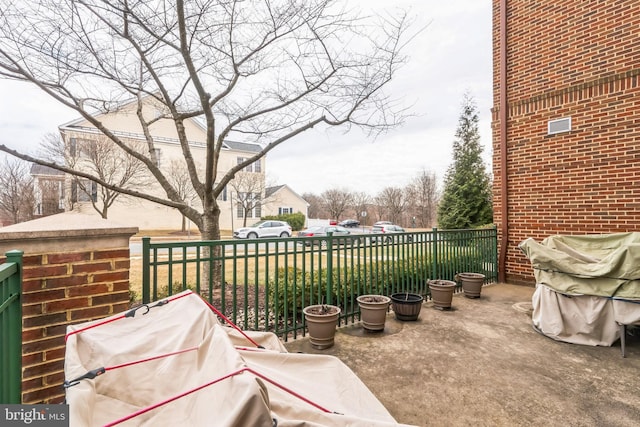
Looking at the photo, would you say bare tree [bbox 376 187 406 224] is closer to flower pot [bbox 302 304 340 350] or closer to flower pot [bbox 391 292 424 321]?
flower pot [bbox 391 292 424 321]

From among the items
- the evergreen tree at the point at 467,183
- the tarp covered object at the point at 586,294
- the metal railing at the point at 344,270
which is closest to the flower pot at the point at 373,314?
the metal railing at the point at 344,270

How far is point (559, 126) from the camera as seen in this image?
6.11m

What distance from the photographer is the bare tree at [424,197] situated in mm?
35719

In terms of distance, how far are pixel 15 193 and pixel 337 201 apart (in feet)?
115

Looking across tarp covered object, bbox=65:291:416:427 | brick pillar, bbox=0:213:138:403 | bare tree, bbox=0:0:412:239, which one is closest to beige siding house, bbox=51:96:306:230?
bare tree, bbox=0:0:412:239

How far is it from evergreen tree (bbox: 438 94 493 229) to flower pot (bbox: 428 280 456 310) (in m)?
10.3

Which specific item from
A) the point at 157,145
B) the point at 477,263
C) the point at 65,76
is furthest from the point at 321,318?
the point at 157,145

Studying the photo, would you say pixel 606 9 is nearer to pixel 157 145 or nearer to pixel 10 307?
pixel 10 307

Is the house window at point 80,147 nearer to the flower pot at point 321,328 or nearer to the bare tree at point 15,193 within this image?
the bare tree at point 15,193

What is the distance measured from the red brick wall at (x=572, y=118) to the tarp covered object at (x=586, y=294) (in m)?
1.68

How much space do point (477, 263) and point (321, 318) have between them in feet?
15.6

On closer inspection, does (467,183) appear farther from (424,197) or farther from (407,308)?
(424,197)

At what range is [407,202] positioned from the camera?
135 feet

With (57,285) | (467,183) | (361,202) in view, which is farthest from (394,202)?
(57,285)
